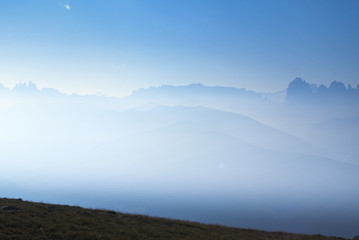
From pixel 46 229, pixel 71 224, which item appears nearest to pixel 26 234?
pixel 46 229

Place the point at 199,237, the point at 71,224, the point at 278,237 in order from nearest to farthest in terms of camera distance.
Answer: the point at 71,224, the point at 199,237, the point at 278,237

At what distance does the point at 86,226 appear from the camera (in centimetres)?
2258

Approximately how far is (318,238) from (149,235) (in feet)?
63.3

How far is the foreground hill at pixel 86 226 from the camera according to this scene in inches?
792

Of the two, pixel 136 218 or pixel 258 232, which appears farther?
pixel 258 232

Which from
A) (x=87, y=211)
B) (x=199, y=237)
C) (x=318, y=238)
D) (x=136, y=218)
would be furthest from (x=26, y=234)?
(x=318, y=238)

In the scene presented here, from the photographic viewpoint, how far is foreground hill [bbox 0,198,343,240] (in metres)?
20.1

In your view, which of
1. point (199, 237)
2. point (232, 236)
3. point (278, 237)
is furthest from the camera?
point (278, 237)

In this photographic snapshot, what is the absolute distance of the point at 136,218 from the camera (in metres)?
28.7

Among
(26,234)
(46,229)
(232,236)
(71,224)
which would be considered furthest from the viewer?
(232,236)

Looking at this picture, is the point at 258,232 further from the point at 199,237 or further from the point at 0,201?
the point at 0,201

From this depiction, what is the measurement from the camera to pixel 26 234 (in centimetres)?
1923

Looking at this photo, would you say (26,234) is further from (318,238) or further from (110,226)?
(318,238)

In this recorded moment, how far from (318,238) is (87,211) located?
934 inches
